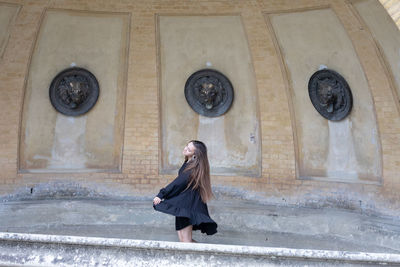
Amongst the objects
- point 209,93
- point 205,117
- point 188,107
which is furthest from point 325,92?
point 188,107

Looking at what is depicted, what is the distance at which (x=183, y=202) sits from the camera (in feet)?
18.3

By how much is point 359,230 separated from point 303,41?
3707mm

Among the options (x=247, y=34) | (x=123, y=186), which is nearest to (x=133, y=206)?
(x=123, y=186)

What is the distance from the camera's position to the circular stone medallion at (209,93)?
9.35 m

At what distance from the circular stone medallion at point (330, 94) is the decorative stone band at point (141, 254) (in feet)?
17.4

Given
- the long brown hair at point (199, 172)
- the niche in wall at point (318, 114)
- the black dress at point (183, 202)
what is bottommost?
A: the black dress at point (183, 202)

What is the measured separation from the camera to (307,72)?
Answer: 8867 mm

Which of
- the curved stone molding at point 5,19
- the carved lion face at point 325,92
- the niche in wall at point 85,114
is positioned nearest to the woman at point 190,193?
the carved lion face at point 325,92

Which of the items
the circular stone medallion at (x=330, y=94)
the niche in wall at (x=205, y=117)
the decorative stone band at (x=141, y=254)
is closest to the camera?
the decorative stone band at (x=141, y=254)

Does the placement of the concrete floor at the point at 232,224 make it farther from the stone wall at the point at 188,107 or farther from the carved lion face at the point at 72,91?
the carved lion face at the point at 72,91

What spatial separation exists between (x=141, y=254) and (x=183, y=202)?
1.83 meters

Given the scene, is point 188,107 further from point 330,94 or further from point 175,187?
point 175,187

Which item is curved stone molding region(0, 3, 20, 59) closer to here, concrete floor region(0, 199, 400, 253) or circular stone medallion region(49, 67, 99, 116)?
circular stone medallion region(49, 67, 99, 116)

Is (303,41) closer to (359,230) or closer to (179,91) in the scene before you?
(179,91)
